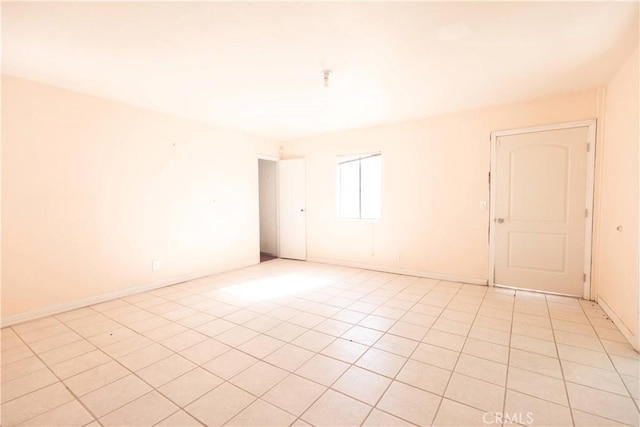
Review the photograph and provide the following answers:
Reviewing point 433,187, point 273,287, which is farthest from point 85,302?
point 433,187

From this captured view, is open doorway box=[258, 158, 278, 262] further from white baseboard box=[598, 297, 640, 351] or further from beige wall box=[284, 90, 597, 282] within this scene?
white baseboard box=[598, 297, 640, 351]

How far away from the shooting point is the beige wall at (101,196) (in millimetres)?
2930

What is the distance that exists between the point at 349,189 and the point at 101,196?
3739mm

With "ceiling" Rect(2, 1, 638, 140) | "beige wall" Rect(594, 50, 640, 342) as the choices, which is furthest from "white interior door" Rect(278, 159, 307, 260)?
"beige wall" Rect(594, 50, 640, 342)

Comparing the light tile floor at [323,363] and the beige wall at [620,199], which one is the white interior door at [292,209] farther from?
the beige wall at [620,199]

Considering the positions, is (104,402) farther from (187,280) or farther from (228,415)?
(187,280)

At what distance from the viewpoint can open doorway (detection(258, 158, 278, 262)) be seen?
21.0 ft

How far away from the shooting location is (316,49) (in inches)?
94.9

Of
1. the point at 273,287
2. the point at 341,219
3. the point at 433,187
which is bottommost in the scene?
the point at 273,287

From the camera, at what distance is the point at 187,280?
4438 mm

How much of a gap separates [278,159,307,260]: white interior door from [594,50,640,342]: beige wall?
4.35 m

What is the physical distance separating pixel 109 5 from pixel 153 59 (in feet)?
2.33

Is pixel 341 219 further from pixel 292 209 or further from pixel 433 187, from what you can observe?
pixel 433 187

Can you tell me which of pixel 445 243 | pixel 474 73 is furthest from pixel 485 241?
pixel 474 73
